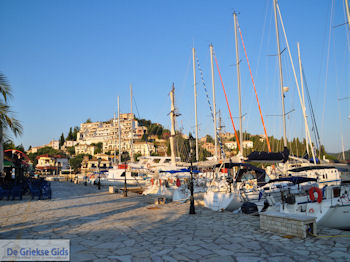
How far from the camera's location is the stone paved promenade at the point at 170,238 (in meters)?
5.96

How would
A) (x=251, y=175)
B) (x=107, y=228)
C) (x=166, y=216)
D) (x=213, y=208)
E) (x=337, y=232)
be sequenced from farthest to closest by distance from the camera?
(x=251, y=175) → (x=213, y=208) → (x=166, y=216) → (x=107, y=228) → (x=337, y=232)

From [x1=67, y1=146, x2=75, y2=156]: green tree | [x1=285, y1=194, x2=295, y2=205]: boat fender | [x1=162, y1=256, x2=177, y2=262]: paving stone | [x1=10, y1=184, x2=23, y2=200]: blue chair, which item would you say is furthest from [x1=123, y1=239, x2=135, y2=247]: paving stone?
[x1=67, y1=146, x2=75, y2=156]: green tree

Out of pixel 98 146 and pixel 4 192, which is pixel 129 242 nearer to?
pixel 4 192

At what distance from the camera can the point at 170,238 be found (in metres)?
7.54

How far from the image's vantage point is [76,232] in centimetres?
839

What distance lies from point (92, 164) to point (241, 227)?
127734mm

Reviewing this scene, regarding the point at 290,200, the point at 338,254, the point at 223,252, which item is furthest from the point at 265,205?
the point at 223,252

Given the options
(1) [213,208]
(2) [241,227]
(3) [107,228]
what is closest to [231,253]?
(2) [241,227]

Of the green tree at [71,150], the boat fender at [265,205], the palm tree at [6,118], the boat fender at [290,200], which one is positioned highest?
the green tree at [71,150]

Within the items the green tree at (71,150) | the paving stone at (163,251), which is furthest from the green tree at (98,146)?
the paving stone at (163,251)

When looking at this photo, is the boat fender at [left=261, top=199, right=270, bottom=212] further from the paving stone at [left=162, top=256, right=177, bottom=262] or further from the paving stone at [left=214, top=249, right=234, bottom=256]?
the paving stone at [left=162, top=256, right=177, bottom=262]

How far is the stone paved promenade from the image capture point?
5.96m

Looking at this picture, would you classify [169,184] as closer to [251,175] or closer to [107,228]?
[251,175]

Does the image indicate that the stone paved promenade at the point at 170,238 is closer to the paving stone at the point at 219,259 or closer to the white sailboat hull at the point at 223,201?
the paving stone at the point at 219,259
